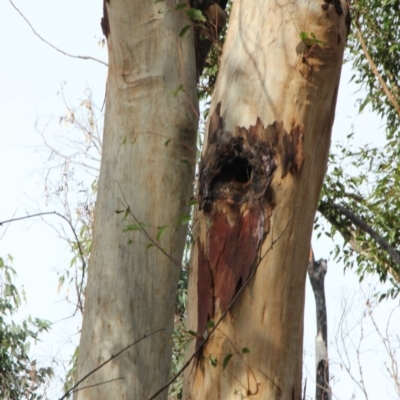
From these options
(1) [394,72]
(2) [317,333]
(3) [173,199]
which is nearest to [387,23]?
(1) [394,72]

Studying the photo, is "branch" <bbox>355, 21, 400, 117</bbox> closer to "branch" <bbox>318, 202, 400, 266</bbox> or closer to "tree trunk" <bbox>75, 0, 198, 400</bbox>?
"branch" <bbox>318, 202, 400, 266</bbox>

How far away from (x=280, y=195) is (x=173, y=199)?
47.5 inches

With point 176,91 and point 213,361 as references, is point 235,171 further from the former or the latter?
point 176,91

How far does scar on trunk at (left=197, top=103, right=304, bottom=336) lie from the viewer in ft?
8.10

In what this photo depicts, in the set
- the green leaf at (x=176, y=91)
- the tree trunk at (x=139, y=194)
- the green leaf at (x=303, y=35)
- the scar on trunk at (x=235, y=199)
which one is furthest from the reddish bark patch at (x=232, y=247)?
the green leaf at (x=176, y=91)

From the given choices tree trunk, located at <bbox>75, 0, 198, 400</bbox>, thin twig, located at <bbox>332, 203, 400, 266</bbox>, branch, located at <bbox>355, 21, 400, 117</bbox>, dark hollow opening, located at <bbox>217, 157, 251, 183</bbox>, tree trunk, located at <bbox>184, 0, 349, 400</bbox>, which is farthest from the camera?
branch, located at <bbox>355, 21, 400, 117</bbox>

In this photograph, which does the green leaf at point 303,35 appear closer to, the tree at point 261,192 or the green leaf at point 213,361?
the tree at point 261,192

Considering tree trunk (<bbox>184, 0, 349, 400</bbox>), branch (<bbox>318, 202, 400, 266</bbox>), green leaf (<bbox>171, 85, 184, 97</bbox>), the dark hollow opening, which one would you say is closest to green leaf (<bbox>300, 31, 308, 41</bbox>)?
tree trunk (<bbox>184, 0, 349, 400</bbox>)

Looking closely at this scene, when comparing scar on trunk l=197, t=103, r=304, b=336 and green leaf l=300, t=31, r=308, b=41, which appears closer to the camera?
scar on trunk l=197, t=103, r=304, b=336

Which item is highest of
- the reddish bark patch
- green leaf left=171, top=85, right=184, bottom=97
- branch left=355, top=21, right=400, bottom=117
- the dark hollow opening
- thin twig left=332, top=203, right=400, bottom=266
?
branch left=355, top=21, right=400, bottom=117

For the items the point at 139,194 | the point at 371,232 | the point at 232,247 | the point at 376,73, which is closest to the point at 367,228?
the point at 371,232

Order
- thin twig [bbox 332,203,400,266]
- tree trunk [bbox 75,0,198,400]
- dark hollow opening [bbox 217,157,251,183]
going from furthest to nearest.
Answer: thin twig [bbox 332,203,400,266] → tree trunk [bbox 75,0,198,400] → dark hollow opening [bbox 217,157,251,183]

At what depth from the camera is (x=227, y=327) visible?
2447 mm

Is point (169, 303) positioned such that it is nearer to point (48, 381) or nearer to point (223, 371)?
point (223, 371)
